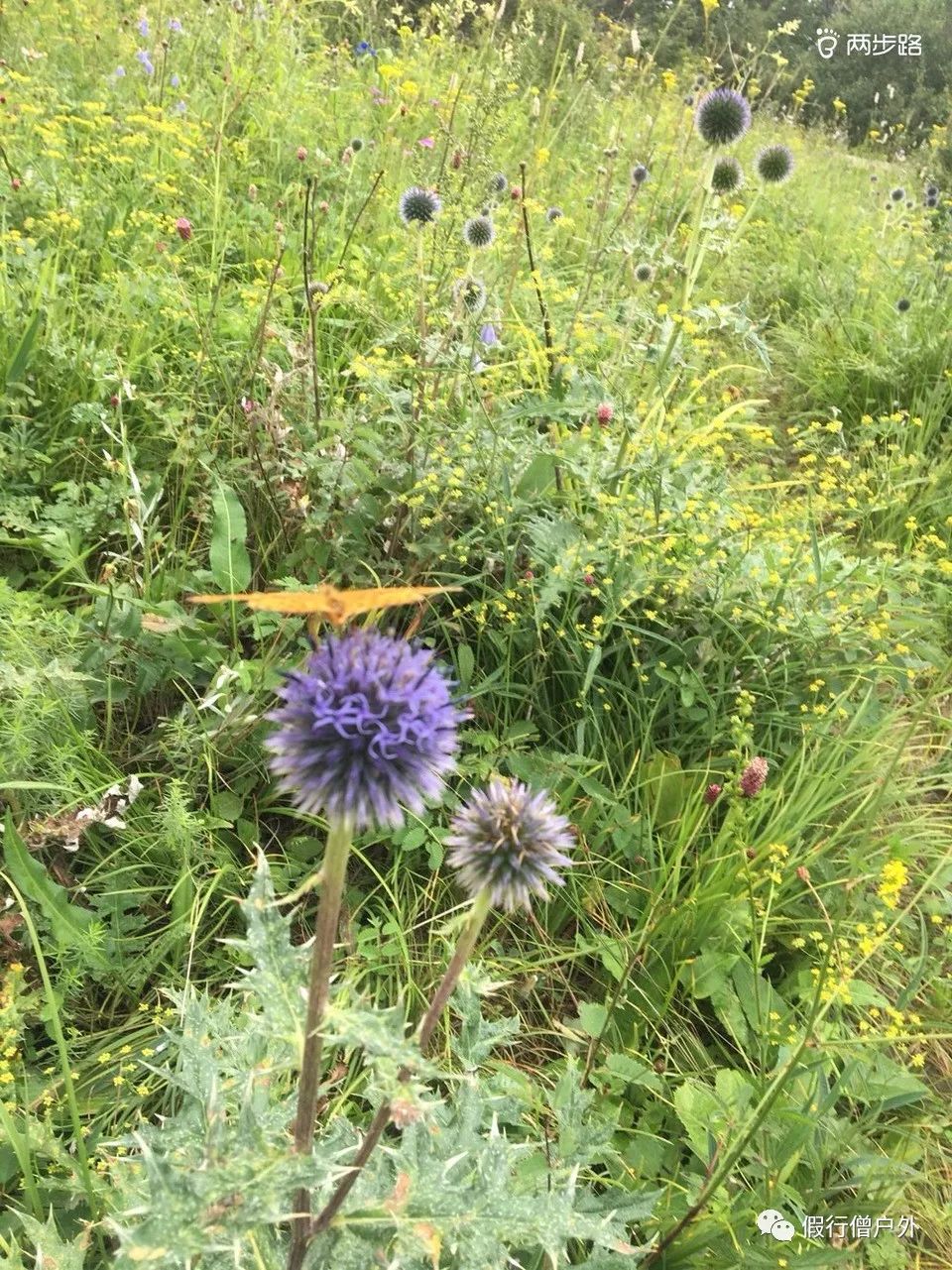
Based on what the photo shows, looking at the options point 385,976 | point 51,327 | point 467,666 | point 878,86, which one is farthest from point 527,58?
point 878,86

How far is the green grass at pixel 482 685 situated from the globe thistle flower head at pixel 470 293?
0.07 meters

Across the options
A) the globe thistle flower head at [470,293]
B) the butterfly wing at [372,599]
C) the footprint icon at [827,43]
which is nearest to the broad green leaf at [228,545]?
the globe thistle flower head at [470,293]

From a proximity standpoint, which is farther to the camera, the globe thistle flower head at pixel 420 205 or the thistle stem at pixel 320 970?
the globe thistle flower head at pixel 420 205

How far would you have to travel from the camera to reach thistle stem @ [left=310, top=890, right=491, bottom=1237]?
89 centimetres

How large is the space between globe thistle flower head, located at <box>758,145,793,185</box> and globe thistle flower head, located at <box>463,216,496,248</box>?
4.13 ft

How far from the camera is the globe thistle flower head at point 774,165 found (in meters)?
3.31

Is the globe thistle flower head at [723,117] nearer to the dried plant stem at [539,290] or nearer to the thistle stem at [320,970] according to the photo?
the dried plant stem at [539,290]

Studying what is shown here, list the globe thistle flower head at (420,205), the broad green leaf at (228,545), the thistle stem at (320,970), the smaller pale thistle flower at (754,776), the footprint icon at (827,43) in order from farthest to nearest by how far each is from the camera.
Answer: the footprint icon at (827,43) < the globe thistle flower head at (420,205) < the broad green leaf at (228,545) < the smaller pale thistle flower at (754,776) < the thistle stem at (320,970)

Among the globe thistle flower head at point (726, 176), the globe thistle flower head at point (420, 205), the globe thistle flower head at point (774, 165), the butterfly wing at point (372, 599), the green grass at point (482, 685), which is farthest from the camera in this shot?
the globe thistle flower head at point (774, 165)

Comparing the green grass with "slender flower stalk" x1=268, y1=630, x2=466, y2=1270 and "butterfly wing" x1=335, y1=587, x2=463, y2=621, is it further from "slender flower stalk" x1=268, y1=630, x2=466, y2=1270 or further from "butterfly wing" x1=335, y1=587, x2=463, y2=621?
"butterfly wing" x1=335, y1=587, x2=463, y2=621

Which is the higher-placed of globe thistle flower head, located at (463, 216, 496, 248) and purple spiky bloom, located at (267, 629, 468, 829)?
globe thistle flower head, located at (463, 216, 496, 248)

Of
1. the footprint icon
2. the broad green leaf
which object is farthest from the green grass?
the footprint icon

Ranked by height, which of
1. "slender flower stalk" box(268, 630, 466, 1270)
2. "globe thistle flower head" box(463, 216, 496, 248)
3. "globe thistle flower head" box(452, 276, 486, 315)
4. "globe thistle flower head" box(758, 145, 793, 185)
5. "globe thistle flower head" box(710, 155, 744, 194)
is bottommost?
"slender flower stalk" box(268, 630, 466, 1270)

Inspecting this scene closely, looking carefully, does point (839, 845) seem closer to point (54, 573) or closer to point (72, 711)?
point (72, 711)
